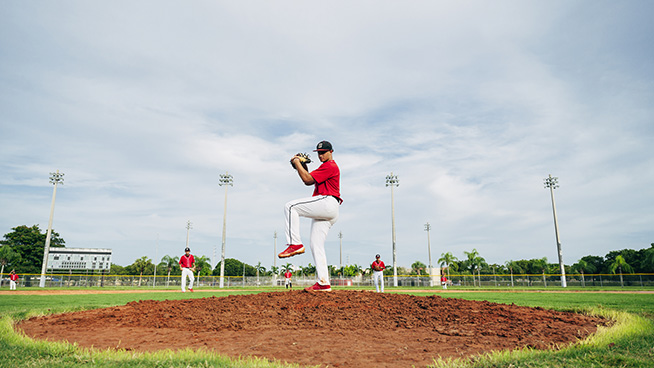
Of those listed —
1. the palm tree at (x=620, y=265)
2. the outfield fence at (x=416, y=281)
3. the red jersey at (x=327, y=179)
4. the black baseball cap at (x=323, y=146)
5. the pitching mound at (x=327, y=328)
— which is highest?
the black baseball cap at (x=323, y=146)

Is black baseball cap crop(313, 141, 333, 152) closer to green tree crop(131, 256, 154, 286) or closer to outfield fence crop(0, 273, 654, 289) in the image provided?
outfield fence crop(0, 273, 654, 289)

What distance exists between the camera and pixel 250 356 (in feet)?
11.2

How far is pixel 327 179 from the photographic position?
23.0ft

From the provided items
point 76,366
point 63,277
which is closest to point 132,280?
point 63,277

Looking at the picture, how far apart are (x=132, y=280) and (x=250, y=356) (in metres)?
47.2

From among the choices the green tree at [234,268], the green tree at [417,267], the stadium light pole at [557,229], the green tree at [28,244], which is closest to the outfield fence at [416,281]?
the stadium light pole at [557,229]

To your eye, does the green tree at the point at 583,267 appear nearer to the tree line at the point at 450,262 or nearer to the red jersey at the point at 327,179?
the tree line at the point at 450,262

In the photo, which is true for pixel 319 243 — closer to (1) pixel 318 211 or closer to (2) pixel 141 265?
(1) pixel 318 211

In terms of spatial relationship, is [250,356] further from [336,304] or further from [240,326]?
[336,304]

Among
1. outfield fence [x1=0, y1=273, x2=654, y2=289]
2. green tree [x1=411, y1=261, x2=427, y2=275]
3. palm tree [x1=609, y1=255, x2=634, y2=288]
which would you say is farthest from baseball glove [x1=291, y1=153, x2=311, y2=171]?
green tree [x1=411, y1=261, x2=427, y2=275]

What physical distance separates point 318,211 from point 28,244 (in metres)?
75.1

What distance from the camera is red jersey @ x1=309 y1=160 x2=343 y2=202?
6.91 meters

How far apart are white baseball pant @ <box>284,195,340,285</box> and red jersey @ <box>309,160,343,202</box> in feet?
0.49

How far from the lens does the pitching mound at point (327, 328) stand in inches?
145
